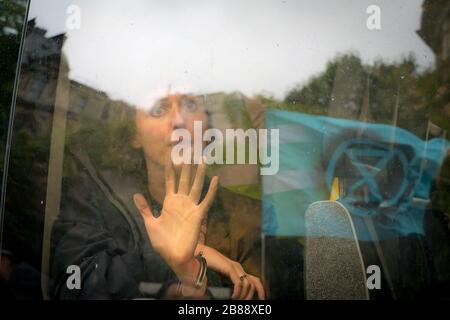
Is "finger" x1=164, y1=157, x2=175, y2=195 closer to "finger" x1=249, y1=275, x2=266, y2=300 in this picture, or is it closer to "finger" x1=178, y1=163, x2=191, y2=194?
"finger" x1=178, y1=163, x2=191, y2=194

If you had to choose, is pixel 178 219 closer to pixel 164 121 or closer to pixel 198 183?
pixel 198 183

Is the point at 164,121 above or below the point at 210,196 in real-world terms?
above

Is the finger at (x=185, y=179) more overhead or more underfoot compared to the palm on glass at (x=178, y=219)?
more overhead

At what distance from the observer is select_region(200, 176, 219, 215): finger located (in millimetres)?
2539

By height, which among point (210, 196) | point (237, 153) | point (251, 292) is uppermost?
point (237, 153)

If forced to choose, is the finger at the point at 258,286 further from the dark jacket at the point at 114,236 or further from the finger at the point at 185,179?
the finger at the point at 185,179

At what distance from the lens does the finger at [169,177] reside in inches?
100

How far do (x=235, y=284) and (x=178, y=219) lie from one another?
1.30 feet

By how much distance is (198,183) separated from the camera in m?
2.54

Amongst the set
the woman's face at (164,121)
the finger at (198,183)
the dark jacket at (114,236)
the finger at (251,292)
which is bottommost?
the finger at (251,292)


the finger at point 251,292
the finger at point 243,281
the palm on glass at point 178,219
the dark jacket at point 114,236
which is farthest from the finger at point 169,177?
the finger at point 251,292

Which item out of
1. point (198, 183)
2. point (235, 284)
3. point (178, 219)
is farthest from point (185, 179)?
point (235, 284)

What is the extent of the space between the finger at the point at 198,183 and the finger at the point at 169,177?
9 centimetres
